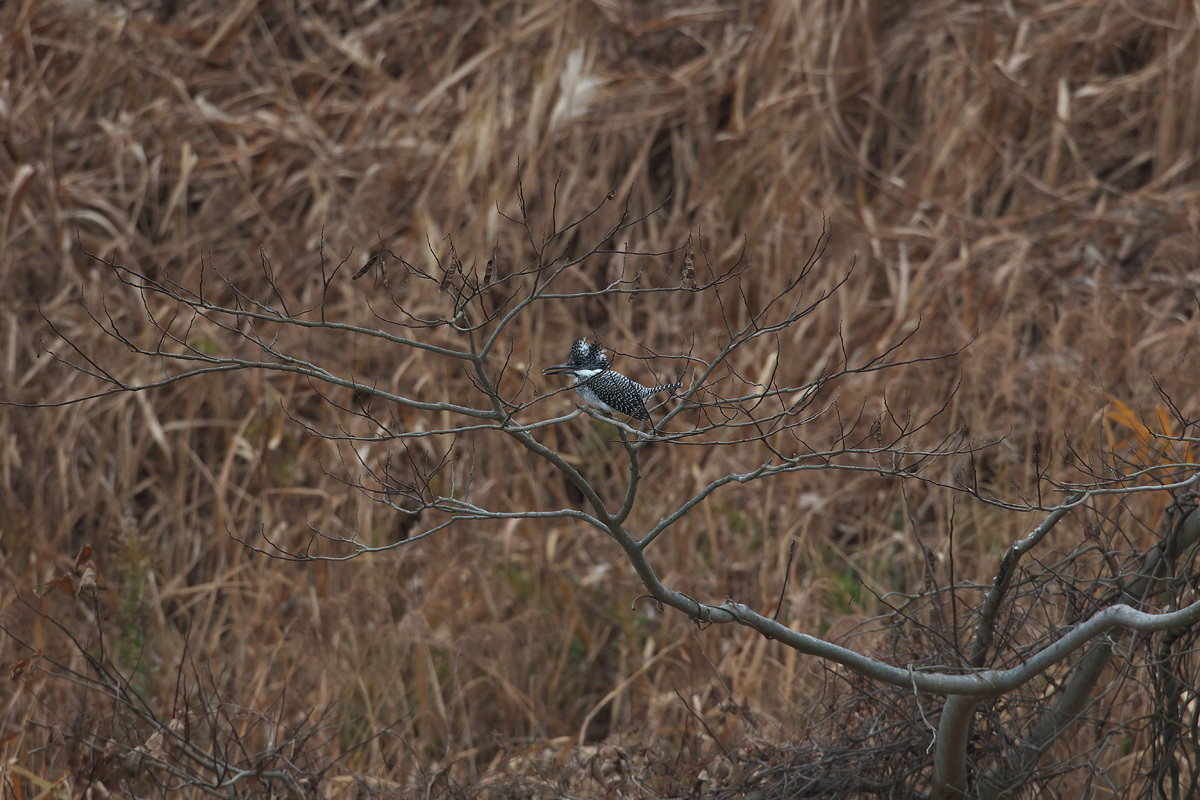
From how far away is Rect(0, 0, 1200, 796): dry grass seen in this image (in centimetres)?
462

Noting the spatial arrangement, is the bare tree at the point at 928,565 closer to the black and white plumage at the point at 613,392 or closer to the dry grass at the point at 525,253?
the black and white plumage at the point at 613,392

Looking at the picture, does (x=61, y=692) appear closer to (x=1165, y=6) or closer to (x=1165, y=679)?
(x=1165, y=679)

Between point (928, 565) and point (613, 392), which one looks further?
point (928, 565)

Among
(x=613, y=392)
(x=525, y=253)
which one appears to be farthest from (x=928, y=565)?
(x=525, y=253)

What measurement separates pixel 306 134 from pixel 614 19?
79.1 inches

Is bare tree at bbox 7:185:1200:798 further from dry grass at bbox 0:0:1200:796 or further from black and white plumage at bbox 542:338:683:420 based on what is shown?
dry grass at bbox 0:0:1200:796

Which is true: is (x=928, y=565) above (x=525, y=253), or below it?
below

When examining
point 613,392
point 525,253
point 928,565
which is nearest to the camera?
point 613,392

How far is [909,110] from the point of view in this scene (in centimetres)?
663

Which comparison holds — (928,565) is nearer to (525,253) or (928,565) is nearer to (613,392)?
(613,392)

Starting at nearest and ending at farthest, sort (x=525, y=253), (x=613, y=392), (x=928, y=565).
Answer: (x=613, y=392) → (x=928, y=565) → (x=525, y=253)

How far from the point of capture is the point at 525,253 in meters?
5.81

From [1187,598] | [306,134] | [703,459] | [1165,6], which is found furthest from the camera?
[306,134]

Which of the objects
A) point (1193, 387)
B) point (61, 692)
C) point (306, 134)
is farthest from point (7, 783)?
point (1193, 387)
